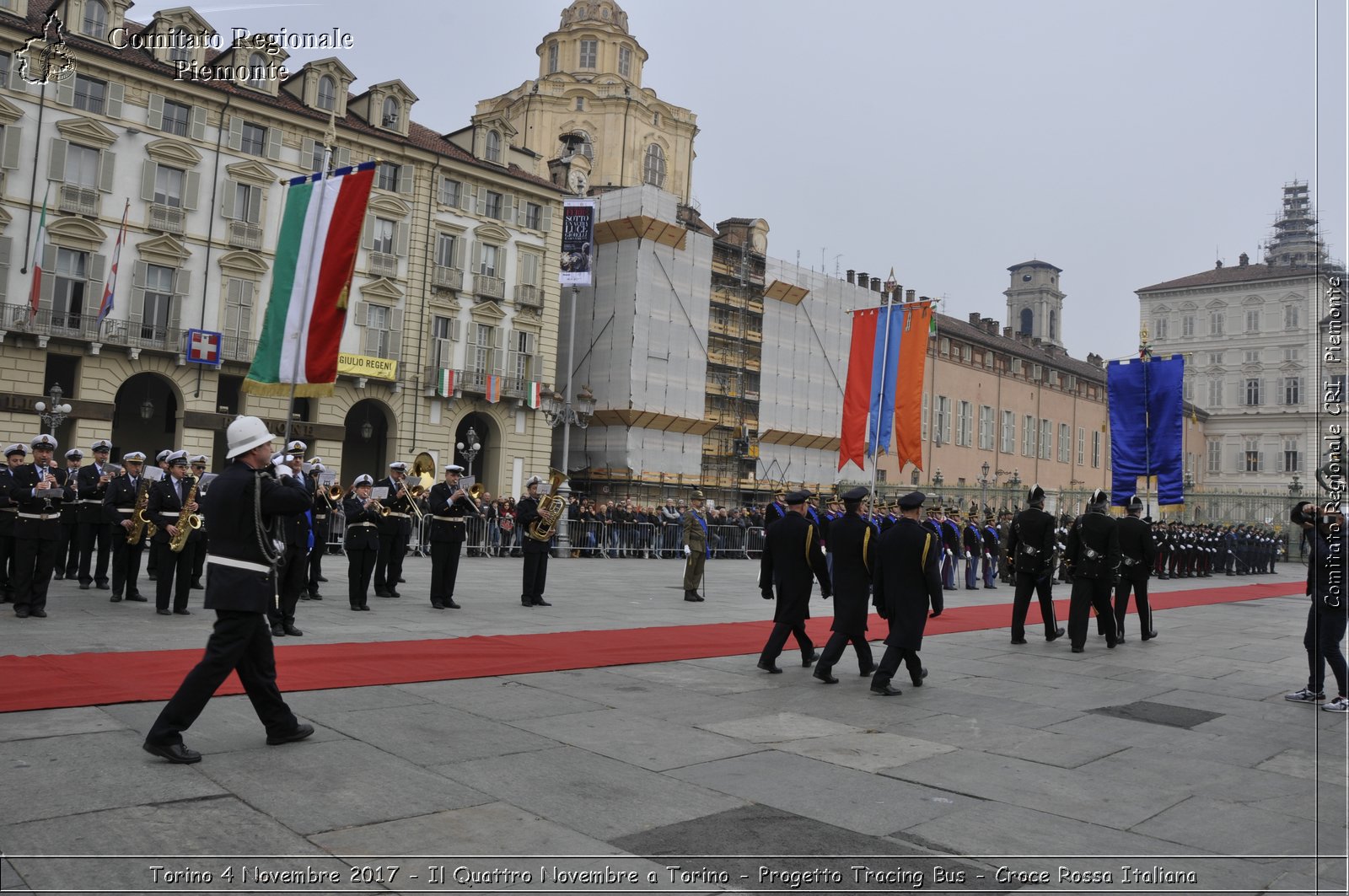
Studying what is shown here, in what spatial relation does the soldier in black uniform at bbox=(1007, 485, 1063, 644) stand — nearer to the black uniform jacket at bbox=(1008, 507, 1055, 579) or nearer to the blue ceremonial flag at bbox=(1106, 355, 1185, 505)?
the black uniform jacket at bbox=(1008, 507, 1055, 579)

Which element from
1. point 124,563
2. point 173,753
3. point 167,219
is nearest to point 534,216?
point 167,219

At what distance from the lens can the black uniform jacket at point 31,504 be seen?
1096 cm

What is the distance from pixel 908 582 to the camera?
9.19m

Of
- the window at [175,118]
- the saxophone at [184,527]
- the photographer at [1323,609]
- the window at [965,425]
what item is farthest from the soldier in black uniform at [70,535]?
the window at [965,425]

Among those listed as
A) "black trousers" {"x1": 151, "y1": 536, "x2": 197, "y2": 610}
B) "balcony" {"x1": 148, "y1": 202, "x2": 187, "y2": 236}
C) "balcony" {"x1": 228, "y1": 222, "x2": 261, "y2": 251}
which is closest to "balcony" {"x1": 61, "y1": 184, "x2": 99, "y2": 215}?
"balcony" {"x1": 148, "y1": 202, "x2": 187, "y2": 236}

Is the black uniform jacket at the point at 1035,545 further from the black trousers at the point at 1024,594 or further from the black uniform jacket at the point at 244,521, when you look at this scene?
the black uniform jacket at the point at 244,521

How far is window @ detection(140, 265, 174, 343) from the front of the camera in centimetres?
3247

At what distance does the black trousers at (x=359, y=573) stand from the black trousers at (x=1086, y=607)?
9095 millimetres

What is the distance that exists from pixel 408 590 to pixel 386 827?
39.8 feet

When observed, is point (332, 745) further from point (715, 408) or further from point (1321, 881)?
point (715, 408)

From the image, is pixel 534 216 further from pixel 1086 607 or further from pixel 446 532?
pixel 1086 607

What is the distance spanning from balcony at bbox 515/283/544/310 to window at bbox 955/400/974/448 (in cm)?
3175

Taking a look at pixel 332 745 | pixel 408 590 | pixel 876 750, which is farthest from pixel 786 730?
pixel 408 590

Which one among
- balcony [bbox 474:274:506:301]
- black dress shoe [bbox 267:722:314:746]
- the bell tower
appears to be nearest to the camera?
black dress shoe [bbox 267:722:314:746]
